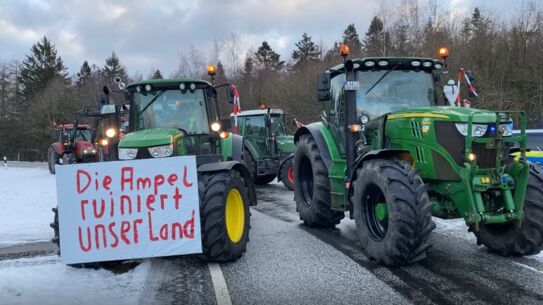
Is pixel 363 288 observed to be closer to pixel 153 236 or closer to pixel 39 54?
pixel 153 236

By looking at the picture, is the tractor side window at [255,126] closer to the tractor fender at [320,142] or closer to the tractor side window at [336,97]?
the tractor fender at [320,142]

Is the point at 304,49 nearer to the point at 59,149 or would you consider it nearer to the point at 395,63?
the point at 59,149

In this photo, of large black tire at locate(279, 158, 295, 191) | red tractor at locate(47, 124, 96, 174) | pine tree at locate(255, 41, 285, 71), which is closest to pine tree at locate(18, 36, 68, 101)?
pine tree at locate(255, 41, 285, 71)

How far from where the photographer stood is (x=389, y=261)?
5.39 metres

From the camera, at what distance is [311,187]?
859 centimetres

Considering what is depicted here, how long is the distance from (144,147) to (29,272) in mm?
1930

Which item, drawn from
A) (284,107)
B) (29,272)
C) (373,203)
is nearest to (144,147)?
(29,272)

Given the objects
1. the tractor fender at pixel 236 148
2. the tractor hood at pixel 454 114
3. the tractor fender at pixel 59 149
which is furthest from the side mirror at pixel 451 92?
the tractor fender at pixel 59 149

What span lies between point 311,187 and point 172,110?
111 inches

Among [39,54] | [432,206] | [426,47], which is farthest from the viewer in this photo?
[39,54]

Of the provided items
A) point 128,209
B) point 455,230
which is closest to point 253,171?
point 455,230

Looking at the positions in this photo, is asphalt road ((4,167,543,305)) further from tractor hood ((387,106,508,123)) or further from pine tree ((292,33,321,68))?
pine tree ((292,33,321,68))

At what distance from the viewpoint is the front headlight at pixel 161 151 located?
6270mm

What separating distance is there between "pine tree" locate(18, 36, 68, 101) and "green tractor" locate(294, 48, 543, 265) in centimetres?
5616
